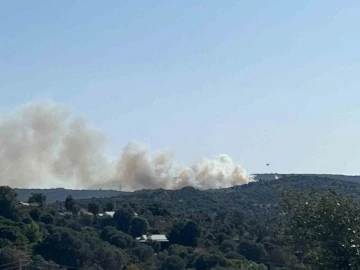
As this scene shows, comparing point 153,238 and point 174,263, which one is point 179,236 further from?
point 174,263

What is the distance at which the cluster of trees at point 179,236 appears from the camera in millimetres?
28781

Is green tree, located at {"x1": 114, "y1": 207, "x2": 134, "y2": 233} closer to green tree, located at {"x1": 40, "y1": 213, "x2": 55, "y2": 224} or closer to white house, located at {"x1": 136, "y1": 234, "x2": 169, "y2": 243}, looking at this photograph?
white house, located at {"x1": 136, "y1": 234, "x2": 169, "y2": 243}

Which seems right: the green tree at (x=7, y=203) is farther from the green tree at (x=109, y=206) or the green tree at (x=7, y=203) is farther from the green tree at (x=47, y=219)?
the green tree at (x=109, y=206)

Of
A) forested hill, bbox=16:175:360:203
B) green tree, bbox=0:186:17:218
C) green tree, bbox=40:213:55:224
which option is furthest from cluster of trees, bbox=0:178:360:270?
forested hill, bbox=16:175:360:203

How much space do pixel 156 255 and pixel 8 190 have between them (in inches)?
844

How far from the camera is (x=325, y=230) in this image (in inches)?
1129

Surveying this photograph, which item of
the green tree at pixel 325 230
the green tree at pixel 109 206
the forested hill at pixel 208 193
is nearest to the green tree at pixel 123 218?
the green tree at pixel 109 206

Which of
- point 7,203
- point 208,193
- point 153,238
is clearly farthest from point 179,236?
point 208,193

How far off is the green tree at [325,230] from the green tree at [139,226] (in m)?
77.6

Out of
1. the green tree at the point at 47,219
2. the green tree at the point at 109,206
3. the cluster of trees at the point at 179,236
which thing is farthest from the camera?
the green tree at the point at 109,206

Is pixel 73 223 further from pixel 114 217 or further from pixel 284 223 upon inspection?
pixel 284 223

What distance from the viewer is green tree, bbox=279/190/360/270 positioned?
92.1 feet

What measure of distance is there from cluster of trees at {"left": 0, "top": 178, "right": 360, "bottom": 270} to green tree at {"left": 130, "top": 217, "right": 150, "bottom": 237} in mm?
110

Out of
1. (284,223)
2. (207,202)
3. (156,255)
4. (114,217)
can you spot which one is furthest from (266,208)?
(284,223)
